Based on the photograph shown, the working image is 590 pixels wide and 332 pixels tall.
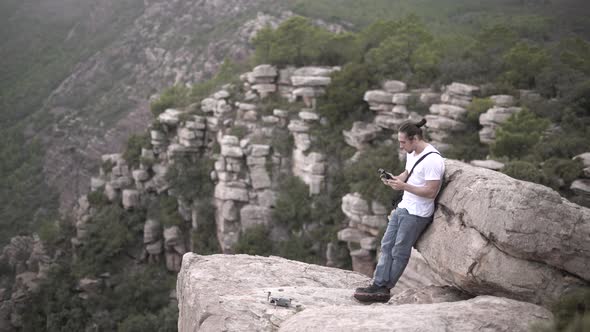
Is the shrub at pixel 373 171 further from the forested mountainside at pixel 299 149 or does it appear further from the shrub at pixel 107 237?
the shrub at pixel 107 237

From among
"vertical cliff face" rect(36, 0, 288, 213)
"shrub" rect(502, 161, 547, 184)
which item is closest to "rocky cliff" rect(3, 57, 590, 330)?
"shrub" rect(502, 161, 547, 184)

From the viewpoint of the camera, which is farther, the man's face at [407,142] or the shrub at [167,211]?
the shrub at [167,211]

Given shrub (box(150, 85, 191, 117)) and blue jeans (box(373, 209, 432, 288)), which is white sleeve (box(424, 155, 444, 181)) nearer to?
blue jeans (box(373, 209, 432, 288))

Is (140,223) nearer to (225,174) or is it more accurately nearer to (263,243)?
(225,174)

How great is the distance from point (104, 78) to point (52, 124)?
877 cm

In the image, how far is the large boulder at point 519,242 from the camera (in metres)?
5.56

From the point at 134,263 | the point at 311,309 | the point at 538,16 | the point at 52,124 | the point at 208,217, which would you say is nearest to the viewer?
the point at 311,309

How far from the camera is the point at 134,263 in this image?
94.6 ft

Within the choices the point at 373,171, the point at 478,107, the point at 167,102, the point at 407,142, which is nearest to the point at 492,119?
the point at 478,107

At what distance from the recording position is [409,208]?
675cm

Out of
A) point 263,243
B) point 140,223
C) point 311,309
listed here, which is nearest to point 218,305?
point 311,309

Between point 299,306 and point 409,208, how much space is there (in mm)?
1998

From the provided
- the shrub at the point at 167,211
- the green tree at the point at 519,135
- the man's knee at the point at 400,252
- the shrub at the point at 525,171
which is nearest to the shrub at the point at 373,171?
the green tree at the point at 519,135

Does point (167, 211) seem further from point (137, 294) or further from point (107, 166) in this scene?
point (107, 166)
